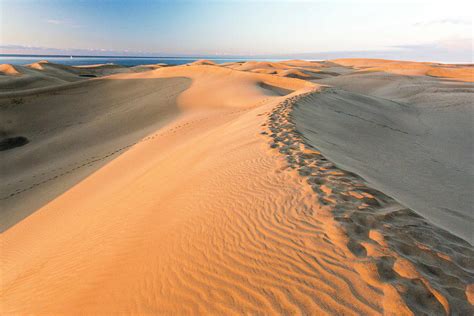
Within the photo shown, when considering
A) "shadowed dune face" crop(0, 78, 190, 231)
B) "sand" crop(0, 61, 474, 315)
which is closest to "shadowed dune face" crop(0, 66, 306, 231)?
"shadowed dune face" crop(0, 78, 190, 231)

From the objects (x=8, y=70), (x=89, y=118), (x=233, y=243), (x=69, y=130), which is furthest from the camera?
(x=8, y=70)

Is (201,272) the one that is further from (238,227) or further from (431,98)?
(431,98)

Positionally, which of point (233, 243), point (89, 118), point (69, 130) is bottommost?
point (69, 130)

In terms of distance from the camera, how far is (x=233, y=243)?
3004 millimetres

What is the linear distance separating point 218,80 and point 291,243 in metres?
21.0

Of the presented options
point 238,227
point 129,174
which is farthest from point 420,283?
point 129,174

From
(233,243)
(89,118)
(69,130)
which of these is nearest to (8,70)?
(89,118)

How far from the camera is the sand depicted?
91.6 inches

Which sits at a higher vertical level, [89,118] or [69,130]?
[89,118]

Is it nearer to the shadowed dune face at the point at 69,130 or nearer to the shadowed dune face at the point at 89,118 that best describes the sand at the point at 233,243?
the shadowed dune face at the point at 69,130

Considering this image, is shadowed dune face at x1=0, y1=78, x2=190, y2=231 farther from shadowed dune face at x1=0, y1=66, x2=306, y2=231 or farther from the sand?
the sand

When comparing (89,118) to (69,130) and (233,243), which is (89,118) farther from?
(233,243)

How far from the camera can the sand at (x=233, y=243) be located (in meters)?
2.33

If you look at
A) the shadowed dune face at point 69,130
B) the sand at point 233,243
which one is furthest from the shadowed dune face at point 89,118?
the sand at point 233,243
